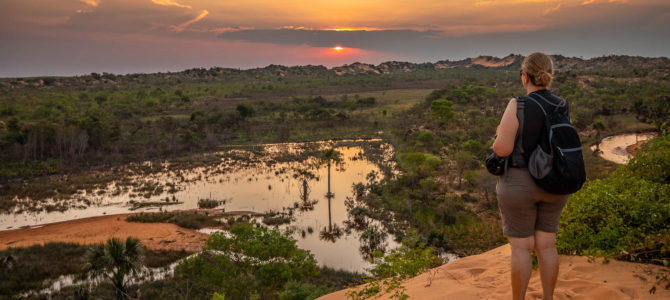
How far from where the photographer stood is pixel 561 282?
13.3 feet

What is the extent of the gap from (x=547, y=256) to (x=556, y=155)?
2.93 feet

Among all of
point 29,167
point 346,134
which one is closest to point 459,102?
point 346,134

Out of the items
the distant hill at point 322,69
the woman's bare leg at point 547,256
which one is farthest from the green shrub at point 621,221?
the distant hill at point 322,69

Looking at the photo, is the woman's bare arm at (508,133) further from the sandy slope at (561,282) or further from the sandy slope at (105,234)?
the sandy slope at (105,234)

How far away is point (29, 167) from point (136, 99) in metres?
35.7

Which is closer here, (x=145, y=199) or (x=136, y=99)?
(x=145, y=199)

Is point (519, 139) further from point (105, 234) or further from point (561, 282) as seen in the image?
point (105, 234)

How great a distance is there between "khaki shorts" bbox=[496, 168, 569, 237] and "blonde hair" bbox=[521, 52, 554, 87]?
2.38ft

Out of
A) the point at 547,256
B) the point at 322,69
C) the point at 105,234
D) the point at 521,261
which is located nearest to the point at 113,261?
the point at 105,234

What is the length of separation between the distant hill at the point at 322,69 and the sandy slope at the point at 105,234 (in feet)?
247

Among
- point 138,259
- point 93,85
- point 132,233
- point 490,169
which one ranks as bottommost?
point 132,233

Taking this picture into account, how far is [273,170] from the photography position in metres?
27.9

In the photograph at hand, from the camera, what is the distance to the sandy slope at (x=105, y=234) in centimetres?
1577

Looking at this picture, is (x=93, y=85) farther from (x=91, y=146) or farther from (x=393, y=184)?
(x=393, y=184)
